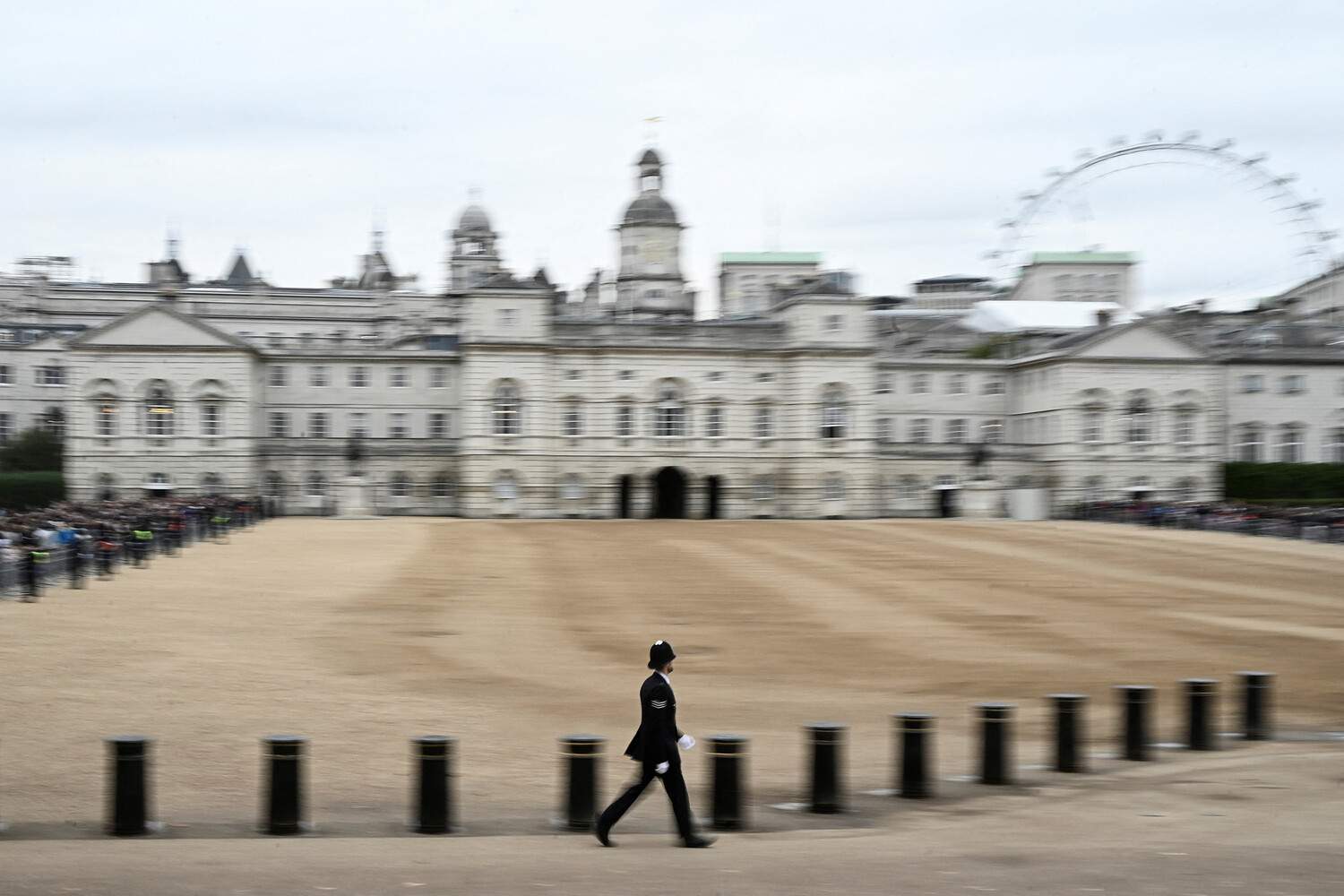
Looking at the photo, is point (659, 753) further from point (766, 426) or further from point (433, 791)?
point (766, 426)

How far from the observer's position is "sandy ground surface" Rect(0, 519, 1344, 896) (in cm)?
1028

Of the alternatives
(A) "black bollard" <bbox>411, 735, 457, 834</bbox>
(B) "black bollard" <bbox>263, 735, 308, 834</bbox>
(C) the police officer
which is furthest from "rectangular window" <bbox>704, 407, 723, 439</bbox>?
(B) "black bollard" <bbox>263, 735, 308, 834</bbox>

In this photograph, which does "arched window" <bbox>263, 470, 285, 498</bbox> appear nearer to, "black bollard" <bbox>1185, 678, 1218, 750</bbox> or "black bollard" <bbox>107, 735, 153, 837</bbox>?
"black bollard" <bbox>1185, 678, 1218, 750</bbox>

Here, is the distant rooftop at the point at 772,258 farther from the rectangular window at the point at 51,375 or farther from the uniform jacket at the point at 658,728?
the uniform jacket at the point at 658,728

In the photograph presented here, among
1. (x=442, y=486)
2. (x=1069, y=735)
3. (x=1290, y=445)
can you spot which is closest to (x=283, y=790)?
(x=1069, y=735)

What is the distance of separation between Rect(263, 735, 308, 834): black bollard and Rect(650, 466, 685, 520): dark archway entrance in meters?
64.8

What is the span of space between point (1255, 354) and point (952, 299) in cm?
7413

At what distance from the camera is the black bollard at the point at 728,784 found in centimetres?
1198

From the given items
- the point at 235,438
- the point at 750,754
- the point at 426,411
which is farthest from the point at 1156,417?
the point at 750,754

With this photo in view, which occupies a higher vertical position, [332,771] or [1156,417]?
[1156,417]

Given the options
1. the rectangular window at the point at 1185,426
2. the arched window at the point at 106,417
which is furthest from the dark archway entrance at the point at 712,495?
the arched window at the point at 106,417

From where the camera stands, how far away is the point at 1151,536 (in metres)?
51.5

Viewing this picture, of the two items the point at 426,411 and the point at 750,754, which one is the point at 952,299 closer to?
the point at 426,411

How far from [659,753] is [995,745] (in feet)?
13.9
